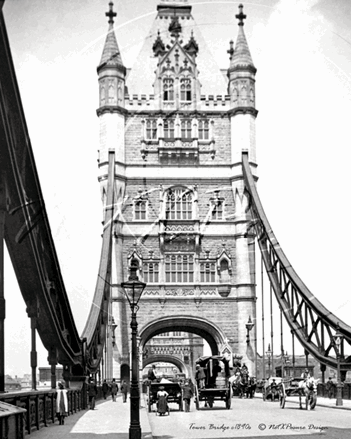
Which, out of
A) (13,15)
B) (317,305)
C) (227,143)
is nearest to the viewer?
(13,15)

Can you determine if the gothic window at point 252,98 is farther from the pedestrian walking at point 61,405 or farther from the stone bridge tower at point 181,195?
the pedestrian walking at point 61,405

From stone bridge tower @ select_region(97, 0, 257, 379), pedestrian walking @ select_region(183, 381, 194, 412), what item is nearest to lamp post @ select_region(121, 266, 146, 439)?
pedestrian walking @ select_region(183, 381, 194, 412)

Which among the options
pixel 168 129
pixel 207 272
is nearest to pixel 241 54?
pixel 168 129

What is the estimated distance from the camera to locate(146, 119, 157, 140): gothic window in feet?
154

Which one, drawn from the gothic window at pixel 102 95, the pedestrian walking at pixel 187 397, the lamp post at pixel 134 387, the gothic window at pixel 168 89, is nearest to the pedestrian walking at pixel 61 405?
the lamp post at pixel 134 387

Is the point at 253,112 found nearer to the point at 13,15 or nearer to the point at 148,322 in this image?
the point at 148,322

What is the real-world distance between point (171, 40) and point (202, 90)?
3373mm

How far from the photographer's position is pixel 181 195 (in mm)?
46188

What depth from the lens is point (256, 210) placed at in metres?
44.3

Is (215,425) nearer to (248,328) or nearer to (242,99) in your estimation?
(248,328)

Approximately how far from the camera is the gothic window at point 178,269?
150 ft


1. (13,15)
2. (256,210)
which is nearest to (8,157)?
(13,15)

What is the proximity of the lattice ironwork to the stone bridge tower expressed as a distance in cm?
98

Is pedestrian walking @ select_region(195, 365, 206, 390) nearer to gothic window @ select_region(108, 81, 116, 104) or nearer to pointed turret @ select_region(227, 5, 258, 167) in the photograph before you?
pointed turret @ select_region(227, 5, 258, 167)
